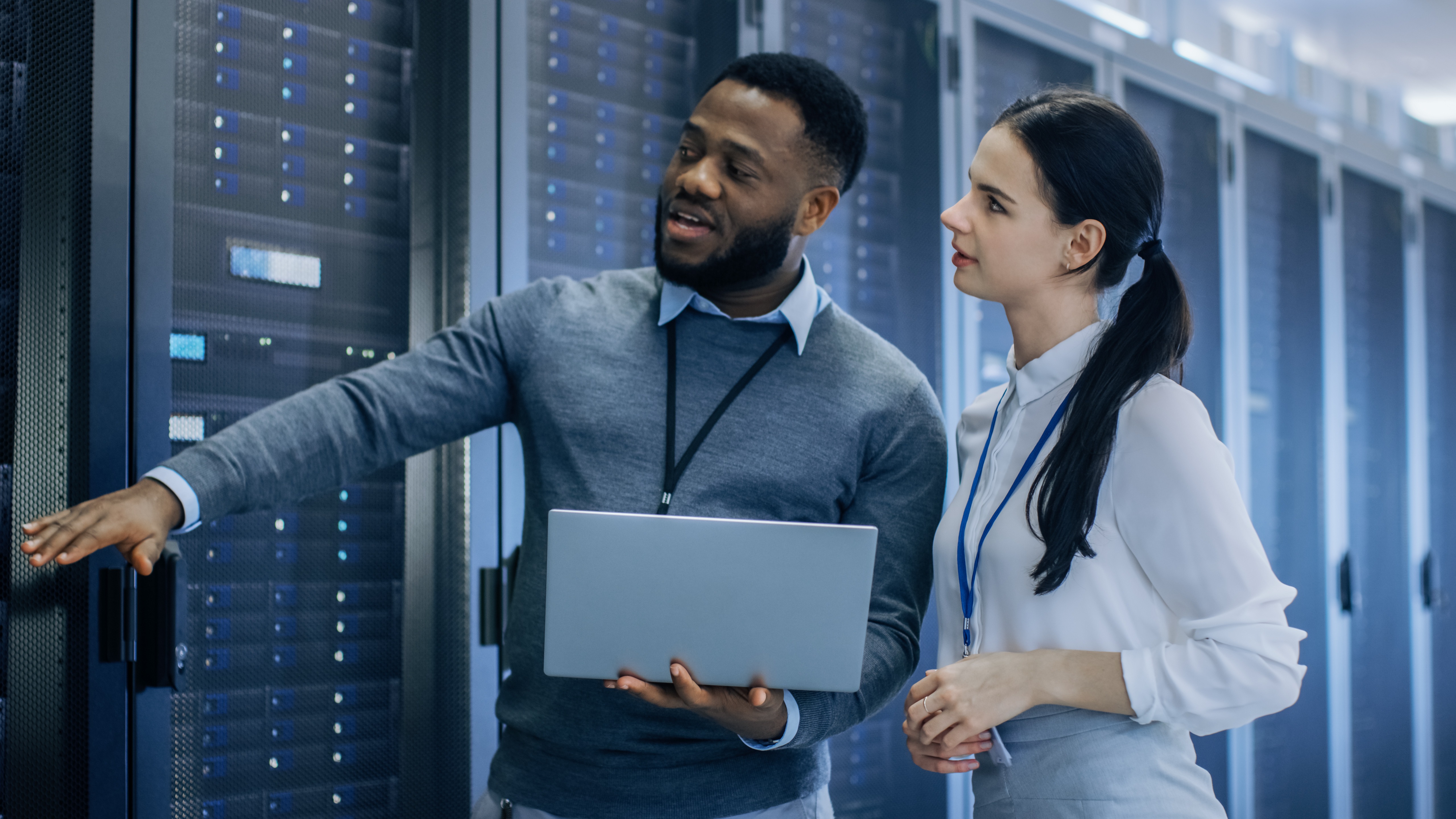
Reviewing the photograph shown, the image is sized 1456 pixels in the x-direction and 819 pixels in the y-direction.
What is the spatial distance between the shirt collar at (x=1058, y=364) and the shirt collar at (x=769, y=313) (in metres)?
0.33

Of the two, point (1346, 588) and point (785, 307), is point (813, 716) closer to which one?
point (785, 307)

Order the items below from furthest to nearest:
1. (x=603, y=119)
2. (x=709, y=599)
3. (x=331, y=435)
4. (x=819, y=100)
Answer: (x=603, y=119) → (x=819, y=100) → (x=331, y=435) → (x=709, y=599)

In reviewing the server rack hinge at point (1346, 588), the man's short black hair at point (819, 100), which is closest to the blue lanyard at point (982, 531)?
the man's short black hair at point (819, 100)

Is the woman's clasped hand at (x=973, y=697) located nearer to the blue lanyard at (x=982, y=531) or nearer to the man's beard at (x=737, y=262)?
the blue lanyard at (x=982, y=531)

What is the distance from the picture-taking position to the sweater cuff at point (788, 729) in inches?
47.4

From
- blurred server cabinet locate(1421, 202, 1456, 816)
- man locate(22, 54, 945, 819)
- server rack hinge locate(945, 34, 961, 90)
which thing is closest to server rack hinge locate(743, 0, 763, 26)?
server rack hinge locate(945, 34, 961, 90)

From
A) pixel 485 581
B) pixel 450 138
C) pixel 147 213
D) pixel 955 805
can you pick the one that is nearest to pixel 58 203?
pixel 147 213

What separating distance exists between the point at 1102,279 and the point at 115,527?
1138 millimetres

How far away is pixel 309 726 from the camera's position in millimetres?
1709

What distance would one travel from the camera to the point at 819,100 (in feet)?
5.24

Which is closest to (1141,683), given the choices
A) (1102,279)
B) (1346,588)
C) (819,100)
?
(1102,279)

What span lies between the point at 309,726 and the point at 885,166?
1788 mm

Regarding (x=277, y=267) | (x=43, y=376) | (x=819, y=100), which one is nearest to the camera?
(x=43, y=376)

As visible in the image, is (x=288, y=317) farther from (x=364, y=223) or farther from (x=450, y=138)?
(x=450, y=138)
